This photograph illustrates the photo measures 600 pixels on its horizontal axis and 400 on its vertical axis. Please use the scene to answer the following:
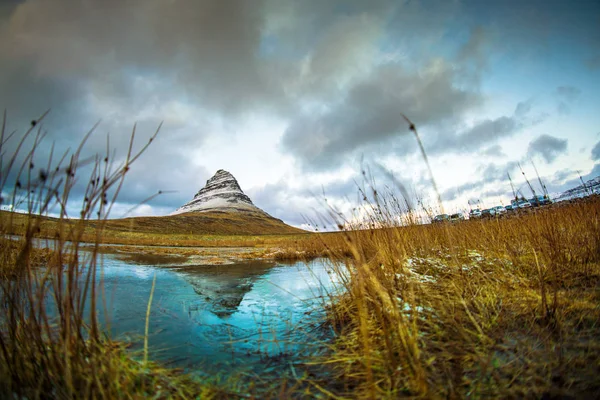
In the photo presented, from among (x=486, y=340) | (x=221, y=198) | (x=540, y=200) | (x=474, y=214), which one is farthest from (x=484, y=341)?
(x=221, y=198)

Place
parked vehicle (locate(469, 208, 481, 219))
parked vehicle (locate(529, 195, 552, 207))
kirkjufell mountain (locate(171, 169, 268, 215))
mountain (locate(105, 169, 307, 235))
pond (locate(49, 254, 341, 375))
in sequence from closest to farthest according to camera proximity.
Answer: pond (locate(49, 254, 341, 375)) → parked vehicle (locate(529, 195, 552, 207)) → parked vehicle (locate(469, 208, 481, 219)) → mountain (locate(105, 169, 307, 235)) → kirkjufell mountain (locate(171, 169, 268, 215))

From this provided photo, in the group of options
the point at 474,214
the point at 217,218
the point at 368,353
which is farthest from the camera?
the point at 217,218

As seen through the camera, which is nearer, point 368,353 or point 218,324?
point 368,353

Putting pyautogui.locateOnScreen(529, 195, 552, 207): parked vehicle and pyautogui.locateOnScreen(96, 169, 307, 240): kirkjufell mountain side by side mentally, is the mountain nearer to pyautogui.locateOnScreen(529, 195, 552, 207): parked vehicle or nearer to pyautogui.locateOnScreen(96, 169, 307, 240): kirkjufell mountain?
pyautogui.locateOnScreen(96, 169, 307, 240): kirkjufell mountain

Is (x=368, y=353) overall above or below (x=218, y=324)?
above

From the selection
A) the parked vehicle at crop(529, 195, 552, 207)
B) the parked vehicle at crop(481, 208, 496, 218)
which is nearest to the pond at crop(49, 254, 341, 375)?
the parked vehicle at crop(529, 195, 552, 207)

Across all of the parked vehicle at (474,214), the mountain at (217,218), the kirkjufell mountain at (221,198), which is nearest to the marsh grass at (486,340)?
the parked vehicle at (474,214)

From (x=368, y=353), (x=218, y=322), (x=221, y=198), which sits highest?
(x=221, y=198)

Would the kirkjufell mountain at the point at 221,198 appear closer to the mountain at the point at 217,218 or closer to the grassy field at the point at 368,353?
the mountain at the point at 217,218

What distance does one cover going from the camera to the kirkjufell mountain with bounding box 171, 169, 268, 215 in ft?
366

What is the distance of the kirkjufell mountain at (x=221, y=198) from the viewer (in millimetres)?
111688

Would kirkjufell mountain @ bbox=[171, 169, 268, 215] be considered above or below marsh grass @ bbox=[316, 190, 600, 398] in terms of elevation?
above

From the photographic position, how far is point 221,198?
12150cm

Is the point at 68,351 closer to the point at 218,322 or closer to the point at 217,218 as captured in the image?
the point at 218,322
